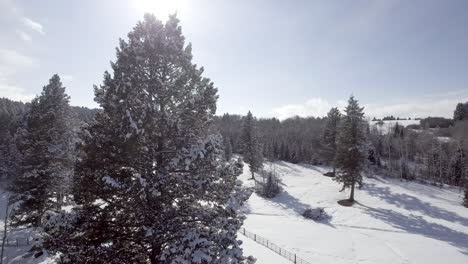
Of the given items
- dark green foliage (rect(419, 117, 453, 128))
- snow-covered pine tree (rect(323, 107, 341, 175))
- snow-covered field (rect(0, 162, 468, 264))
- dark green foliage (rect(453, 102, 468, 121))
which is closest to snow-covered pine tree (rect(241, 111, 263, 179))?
snow-covered field (rect(0, 162, 468, 264))

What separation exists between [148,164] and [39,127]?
2060 centimetres

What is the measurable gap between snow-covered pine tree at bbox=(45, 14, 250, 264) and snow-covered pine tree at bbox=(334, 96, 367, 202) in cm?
3732

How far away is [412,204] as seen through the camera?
4125 cm

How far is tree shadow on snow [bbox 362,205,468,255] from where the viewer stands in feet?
97.7

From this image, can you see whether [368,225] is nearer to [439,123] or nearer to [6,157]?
[6,157]

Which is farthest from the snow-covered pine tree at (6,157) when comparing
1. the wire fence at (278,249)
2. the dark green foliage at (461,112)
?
the dark green foliage at (461,112)

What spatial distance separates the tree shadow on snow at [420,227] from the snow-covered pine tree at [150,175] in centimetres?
2819

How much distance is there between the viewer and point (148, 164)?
30.5 feet

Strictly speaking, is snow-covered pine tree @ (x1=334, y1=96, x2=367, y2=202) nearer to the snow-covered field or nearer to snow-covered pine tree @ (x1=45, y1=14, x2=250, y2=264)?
the snow-covered field

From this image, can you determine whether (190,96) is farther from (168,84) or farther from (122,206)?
(122,206)

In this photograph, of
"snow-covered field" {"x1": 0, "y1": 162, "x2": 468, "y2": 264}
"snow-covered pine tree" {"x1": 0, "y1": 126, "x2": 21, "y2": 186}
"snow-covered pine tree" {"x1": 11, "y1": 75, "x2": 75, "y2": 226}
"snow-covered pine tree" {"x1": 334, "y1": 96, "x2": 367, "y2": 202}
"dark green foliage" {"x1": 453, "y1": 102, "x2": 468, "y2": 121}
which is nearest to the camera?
"snow-covered pine tree" {"x1": 11, "y1": 75, "x2": 75, "y2": 226}

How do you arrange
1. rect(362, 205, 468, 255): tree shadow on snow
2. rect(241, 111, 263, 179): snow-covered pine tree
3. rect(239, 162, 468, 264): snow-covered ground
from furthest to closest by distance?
rect(241, 111, 263, 179): snow-covered pine tree, rect(362, 205, 468, 255): tree shadow on snow, rect(239, 162, 468, 264): snow-covered ground

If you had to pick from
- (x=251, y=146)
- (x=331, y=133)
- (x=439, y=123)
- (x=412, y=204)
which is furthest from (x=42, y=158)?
(x=439, y=123)

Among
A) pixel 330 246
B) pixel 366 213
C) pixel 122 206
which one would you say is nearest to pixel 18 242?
pixel 122 206
